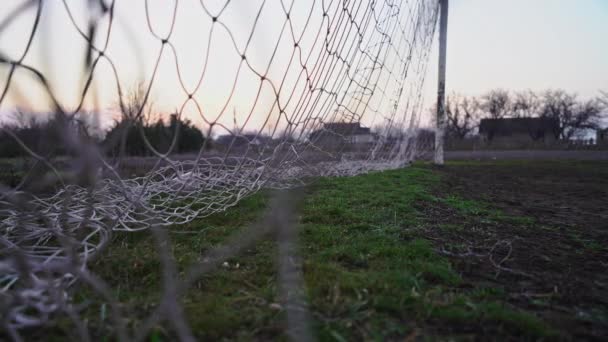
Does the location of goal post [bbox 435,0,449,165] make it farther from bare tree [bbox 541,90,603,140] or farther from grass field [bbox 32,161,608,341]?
bare tree [bbox 541,90,603,140]

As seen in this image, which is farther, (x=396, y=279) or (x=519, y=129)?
(x=519, y=129)

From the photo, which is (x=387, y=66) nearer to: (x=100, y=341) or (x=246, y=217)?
(x=246, y=217)

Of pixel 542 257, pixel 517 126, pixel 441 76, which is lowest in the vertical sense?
pixel 542 257

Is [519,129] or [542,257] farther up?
[519,129]

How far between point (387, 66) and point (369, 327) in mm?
3334

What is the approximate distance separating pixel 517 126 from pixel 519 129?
351 mm

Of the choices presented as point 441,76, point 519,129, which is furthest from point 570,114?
point 441,76

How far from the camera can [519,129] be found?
1288 inches

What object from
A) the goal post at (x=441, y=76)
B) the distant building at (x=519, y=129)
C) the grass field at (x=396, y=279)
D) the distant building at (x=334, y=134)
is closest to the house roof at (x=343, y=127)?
the distant building at (x=334, y=134)

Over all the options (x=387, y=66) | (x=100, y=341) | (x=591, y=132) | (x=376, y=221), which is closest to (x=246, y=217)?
(x=376, y=221)

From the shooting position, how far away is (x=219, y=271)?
102 cm

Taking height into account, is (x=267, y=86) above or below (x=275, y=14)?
below

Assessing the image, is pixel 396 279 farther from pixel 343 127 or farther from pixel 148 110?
pixel 343 127

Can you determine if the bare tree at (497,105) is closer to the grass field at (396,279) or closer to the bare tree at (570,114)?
the bare tree at (570,114)
